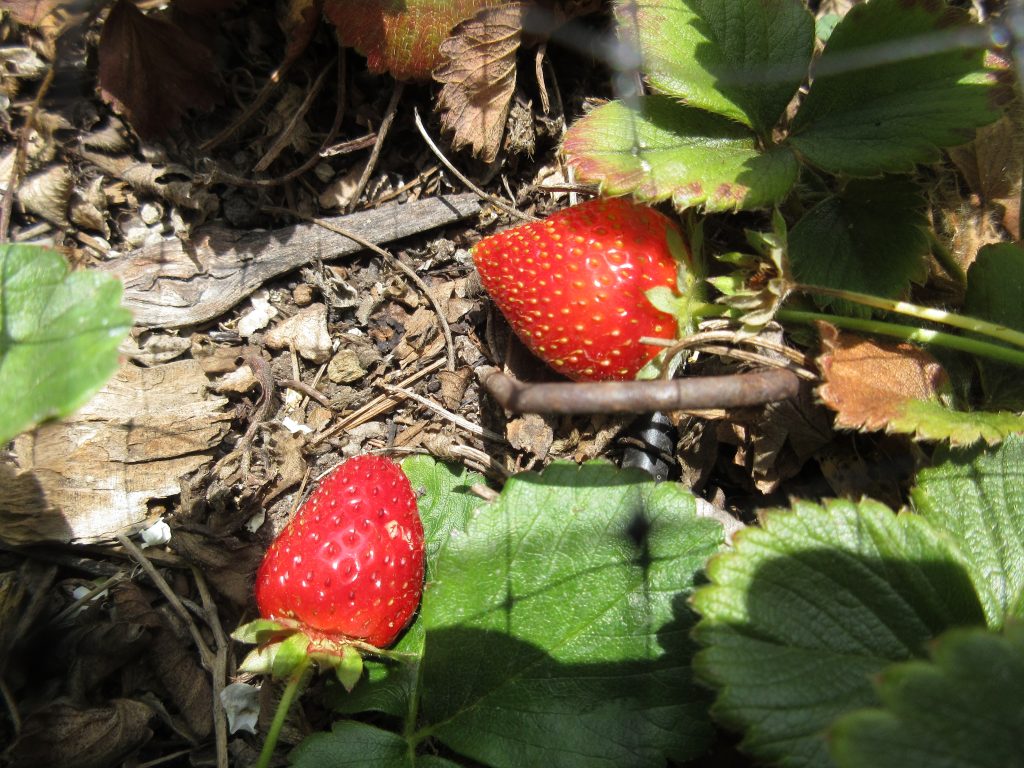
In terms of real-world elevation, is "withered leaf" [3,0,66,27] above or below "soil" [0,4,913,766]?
above

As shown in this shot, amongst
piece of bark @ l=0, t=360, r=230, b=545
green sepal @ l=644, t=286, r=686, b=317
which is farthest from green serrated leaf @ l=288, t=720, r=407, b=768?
green sepal @ l=644, t=286, r=686, b=317

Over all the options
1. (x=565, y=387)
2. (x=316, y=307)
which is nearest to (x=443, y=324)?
(x=316, y=307)

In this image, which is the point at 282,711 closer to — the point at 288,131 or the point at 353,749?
the point at 353,749

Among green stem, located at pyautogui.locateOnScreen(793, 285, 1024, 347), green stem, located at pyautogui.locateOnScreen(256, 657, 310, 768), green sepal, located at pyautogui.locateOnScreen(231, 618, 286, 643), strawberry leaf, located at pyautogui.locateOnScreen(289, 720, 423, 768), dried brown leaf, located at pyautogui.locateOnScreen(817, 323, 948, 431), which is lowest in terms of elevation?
strawberry leaf, located at pyautogui.locateOnScreen(289, 720, 423, 768)

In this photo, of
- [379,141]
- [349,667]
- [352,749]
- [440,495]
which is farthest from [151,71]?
[352,749]

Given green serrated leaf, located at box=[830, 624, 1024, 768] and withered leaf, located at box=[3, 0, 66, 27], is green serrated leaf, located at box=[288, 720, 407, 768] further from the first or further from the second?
withered leaf, located at box=[3, 0, 66, 27]
